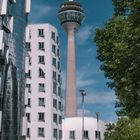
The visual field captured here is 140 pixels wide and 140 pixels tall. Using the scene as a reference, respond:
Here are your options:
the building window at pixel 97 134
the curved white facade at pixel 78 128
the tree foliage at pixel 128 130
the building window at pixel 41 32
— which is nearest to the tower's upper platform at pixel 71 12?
the building window at pixel 41 32

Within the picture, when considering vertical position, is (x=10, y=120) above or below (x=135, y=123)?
above

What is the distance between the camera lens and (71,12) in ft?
514

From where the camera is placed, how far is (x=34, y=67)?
96.7 m

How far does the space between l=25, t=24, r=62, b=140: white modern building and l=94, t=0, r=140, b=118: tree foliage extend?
58763mm

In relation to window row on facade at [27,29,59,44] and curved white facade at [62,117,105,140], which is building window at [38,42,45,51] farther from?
curved white facade at [62,117,105,140]

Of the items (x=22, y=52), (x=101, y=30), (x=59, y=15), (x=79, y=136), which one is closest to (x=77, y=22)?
(x=59, y=15)

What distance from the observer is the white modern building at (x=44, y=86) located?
92938 millimetres

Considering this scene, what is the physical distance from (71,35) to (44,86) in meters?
60.4

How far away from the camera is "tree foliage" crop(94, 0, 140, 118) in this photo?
90.8ft

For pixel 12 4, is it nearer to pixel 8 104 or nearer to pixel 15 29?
pixel 15 29

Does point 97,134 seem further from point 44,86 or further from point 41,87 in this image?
point 41,87

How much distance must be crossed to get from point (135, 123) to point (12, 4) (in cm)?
5228

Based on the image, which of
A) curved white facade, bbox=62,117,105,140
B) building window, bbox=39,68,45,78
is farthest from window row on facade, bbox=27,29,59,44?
curved white facade, bbox=62,117,105,140

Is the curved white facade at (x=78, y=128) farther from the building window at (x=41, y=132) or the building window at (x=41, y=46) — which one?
the building window at (x=41, y=46)
